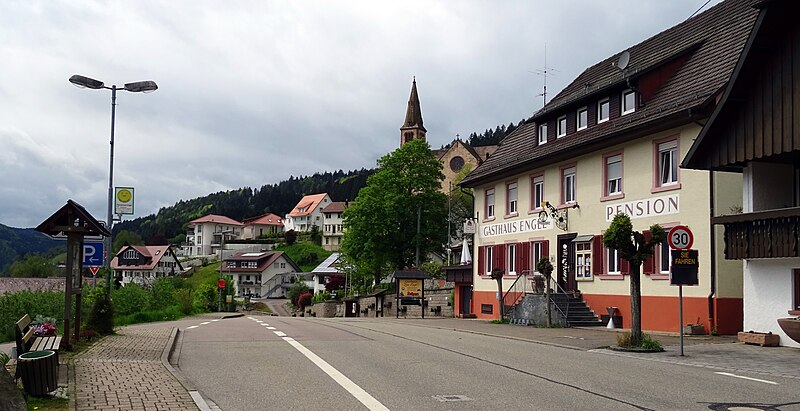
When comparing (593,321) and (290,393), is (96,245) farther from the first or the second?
(593,321)

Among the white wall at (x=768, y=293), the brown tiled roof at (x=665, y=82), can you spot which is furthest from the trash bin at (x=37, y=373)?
the brown tiled roof at (x=665, y=82)

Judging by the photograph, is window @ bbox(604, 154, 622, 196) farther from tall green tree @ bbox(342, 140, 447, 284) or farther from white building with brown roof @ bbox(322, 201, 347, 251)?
white building with brown roof @ bbox(322, 201, 347, 251)

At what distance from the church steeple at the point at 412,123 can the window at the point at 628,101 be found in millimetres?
101587

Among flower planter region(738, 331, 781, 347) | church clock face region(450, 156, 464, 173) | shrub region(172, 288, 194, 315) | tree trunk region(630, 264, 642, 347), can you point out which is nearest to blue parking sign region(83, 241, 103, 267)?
tree trunk region(630, 264, 642, 347)

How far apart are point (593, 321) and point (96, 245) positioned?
16966mm

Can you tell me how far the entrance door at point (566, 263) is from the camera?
31.0 meters

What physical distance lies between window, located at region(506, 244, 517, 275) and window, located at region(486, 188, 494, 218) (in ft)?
8.65

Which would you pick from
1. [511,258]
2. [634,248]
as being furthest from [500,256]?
[634,248]

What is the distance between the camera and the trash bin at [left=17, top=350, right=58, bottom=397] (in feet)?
31.6

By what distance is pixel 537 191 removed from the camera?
34219mm

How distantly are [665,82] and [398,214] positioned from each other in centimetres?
3661

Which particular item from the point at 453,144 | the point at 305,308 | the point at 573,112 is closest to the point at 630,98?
the point at 573,112

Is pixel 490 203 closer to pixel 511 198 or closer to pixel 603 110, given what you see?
pixel 511 198

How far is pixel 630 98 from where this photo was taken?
1104 inches
